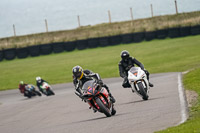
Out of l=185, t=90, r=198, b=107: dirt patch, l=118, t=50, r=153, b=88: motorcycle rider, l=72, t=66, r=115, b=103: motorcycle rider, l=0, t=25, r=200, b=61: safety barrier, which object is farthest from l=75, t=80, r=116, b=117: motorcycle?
l=0, t=25, r=200, b=61: safety barrier

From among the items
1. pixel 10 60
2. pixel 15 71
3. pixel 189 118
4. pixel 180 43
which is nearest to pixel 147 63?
pixel 180 43

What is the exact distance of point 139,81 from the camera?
45.7 feet

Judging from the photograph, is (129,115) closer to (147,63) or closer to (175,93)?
(175,93)

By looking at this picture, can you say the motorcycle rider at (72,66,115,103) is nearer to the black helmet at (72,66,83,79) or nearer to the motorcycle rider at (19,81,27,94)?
the black helmet at (72,66,83,79)

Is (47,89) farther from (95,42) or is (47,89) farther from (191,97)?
(95,42)

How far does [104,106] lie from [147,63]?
71.7 ft

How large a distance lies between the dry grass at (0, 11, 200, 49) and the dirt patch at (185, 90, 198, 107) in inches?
1085

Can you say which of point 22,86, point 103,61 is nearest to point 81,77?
point 22,86

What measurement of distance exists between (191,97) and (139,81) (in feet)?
4.90

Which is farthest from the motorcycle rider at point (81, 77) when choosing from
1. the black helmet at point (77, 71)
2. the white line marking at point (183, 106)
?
the white line marking at point (183, 106)

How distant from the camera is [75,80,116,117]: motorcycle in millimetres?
11453

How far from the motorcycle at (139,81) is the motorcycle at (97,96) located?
2.27 meters

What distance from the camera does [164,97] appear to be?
14.4 m

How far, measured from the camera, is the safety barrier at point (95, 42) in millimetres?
41469
